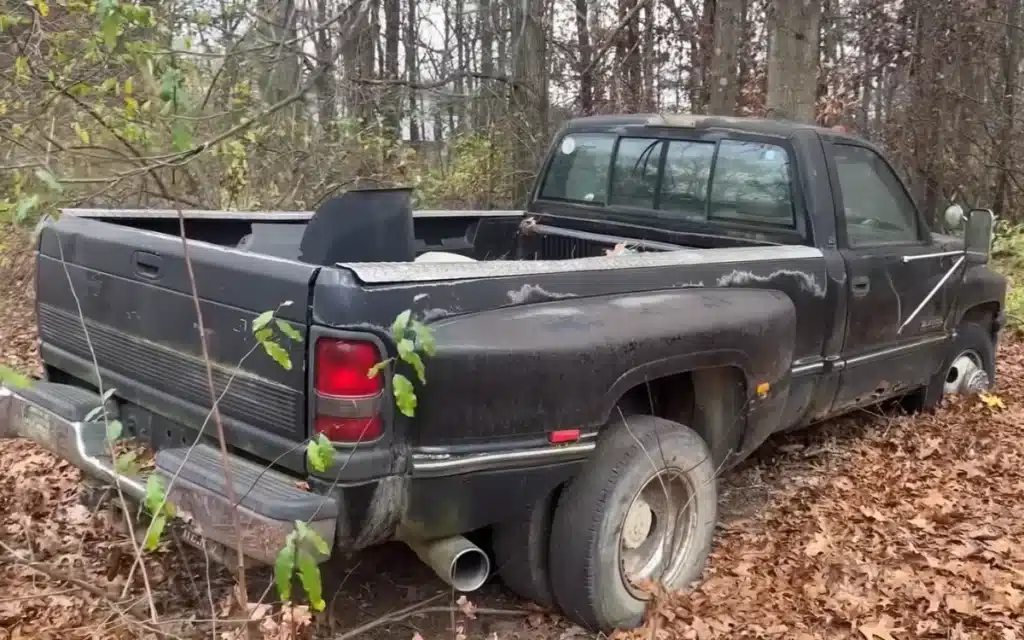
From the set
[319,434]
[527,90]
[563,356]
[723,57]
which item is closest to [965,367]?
[563,356]

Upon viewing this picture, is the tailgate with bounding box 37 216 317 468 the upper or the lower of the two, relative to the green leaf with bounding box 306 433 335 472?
upper

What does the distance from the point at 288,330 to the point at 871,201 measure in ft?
11.6

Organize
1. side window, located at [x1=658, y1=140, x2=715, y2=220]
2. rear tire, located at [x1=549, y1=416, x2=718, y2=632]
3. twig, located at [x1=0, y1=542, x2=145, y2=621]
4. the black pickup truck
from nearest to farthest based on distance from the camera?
the black pickup truck → twig, located at [x1=0, y1=542, x2=145, y2=621] → rear tire, located at [x1=549, y1=416, x2=718, y2=632] → side window, located at [x1=658, y1=140, x2=715, y2=220]

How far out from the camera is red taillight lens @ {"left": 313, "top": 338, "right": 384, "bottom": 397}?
2.74 m

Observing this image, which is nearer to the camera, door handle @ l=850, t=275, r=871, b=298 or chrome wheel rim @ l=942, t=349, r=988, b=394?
door handle @ l=850, t=275, r=871, b=298

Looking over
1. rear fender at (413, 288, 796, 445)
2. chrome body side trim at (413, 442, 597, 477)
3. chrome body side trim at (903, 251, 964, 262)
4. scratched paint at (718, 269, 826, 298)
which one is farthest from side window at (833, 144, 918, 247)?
chrome body side trim at (413, 442, 597, 477)

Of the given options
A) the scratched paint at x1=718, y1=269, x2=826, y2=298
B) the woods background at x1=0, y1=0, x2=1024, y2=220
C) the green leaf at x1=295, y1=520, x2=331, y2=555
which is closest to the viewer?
the green leaf at x1=295, y1=520, x2=331, y2=555

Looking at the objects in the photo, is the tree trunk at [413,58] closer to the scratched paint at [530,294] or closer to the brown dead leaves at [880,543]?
the brown dead leaves at [880,543]

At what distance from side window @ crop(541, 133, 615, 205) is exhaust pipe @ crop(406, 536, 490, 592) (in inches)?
107

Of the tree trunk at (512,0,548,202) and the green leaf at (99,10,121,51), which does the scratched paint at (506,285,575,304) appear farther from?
the tree trunk at (512,0,548,202)

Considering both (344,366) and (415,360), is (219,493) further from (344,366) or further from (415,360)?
(415,360)

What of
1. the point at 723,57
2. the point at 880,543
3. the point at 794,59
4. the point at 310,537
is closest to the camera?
the point at 310,537

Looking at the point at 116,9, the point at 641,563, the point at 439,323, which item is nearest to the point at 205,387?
the point at 439,323

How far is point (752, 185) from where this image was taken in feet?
15.3
